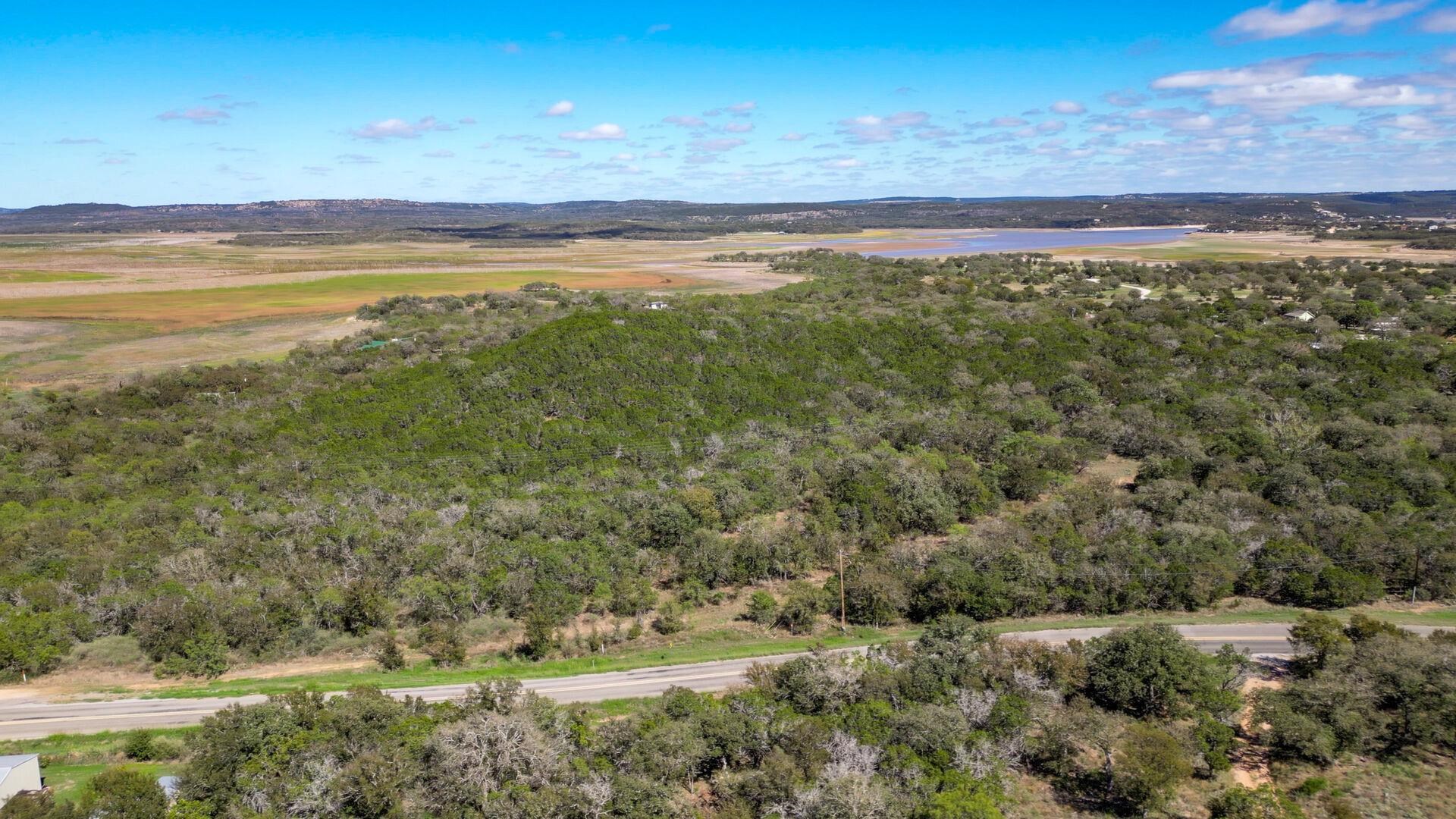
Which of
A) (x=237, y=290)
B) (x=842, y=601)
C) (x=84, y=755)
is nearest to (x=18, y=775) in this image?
(x=84, y=755)

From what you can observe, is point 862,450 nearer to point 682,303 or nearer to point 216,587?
point 216,587

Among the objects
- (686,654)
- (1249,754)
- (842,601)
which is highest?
(842,601)

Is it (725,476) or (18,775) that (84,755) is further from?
(725,476)

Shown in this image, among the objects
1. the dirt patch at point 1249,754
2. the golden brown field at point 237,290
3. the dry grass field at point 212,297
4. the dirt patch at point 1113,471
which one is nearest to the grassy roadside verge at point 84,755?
the dirt patch at point 1249,754

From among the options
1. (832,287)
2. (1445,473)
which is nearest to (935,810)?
(1445,473)

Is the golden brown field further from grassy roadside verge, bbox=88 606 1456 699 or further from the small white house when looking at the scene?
the small white house

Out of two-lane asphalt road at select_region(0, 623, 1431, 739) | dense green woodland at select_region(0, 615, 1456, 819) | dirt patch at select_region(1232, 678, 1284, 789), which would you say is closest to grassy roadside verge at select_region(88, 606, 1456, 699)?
two-lane asphalt road at select_region(0, 623, 1431, 739)

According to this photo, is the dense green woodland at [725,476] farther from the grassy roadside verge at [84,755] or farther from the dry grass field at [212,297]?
the dry grass field at [212,297]
